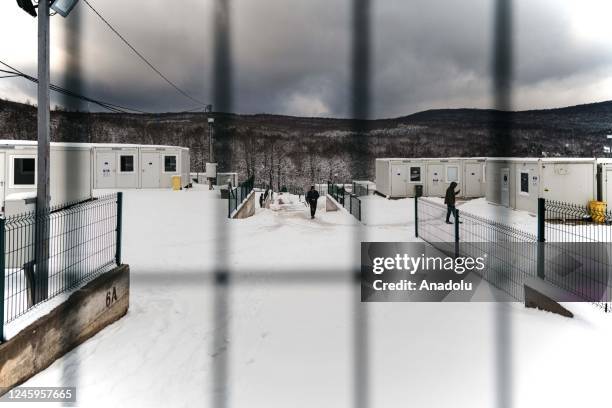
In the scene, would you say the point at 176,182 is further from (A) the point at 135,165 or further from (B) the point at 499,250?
(B) the point at 499,250

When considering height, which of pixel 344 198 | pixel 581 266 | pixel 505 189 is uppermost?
pixel 505 189

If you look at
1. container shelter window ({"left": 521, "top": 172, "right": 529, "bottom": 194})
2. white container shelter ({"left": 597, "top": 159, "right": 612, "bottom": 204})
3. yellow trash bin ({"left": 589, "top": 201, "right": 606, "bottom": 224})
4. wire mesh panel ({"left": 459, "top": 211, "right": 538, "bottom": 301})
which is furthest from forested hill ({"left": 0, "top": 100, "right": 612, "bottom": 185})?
wire mesh panel ({"left": 459, "top": 211, "right": 538, "bottom": 301})

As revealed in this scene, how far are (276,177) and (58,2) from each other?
45913 mm

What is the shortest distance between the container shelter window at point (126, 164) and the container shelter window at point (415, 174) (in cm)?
1314

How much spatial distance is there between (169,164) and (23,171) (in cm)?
707

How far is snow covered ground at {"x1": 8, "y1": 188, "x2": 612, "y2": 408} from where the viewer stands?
8.69 feet

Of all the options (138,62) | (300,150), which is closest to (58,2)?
(138,62)

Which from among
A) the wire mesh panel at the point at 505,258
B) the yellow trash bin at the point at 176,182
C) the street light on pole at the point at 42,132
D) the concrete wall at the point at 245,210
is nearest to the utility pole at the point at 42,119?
the street light on pole at the point at 42,132

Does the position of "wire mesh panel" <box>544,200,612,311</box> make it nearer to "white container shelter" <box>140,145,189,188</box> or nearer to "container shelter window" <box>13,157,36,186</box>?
"container shelter window" <box>13,157,36,186</box>

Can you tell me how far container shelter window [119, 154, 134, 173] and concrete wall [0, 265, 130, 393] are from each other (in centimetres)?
1543

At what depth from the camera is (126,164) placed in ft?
61.1

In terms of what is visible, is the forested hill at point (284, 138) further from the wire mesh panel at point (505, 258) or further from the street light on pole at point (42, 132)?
the street light on pole at point (42, 132)

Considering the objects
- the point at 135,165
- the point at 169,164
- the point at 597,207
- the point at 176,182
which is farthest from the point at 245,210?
the point at 597,207

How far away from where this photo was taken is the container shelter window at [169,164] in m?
19.0
